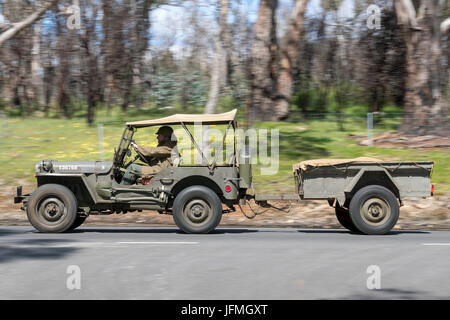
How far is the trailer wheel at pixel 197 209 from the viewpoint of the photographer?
10.8m

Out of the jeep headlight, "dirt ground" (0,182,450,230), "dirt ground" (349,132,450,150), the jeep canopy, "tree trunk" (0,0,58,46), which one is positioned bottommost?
"dirt ground" (0,182,450,230)

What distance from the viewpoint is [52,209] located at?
10.9 meters

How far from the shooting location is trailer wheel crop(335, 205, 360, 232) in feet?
37.6

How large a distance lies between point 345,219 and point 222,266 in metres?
4.74

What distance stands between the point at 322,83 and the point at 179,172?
2231 centimetres

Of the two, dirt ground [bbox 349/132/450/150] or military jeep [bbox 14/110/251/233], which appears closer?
military jeep [bbox 14/110/251/233]

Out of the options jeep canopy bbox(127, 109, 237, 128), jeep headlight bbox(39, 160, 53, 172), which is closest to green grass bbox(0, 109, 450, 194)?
jeep canopy bbox(127, 109, 237, 128)

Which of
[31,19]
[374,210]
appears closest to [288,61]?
[31,19]

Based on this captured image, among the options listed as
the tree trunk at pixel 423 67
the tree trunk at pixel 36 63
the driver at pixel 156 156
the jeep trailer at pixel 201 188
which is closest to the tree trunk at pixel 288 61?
the tree trunk at pixel 423 67

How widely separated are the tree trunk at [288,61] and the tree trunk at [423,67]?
13.2 ft

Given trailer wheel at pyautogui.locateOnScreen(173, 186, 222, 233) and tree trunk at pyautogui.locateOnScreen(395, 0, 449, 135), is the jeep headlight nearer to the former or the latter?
trailer wheel at pyautogui.locateOnScreen(173, 186, 222, 233)

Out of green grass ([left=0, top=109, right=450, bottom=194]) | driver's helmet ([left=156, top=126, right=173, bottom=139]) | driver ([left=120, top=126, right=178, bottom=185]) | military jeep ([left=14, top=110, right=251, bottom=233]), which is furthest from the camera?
green grass ([left=0, top=109, right=450, bottom=194])

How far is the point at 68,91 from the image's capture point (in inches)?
1225
